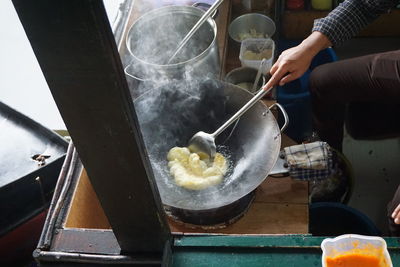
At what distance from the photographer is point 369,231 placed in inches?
95.4

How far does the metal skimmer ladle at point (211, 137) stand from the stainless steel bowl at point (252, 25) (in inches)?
52.4

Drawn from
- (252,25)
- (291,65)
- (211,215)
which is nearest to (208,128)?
(211,215)

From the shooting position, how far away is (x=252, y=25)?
10.8 feet

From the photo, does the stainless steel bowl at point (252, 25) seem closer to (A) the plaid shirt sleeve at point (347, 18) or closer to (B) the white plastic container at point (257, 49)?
(B) the white plastic container at point (257, 49)

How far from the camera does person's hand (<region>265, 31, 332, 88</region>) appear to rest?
2379mm

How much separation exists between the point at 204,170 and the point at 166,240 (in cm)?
Result: 67

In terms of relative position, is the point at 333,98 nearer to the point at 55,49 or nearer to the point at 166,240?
the point at 166,240

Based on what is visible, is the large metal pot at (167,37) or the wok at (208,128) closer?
the wok at (208,128)

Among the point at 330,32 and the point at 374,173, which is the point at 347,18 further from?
the point at 374,173

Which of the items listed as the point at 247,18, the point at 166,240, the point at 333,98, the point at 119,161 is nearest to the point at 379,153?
the point at 333,98

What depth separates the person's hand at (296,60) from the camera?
7.80 ft

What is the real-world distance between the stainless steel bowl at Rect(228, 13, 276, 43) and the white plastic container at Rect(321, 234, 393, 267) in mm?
2249

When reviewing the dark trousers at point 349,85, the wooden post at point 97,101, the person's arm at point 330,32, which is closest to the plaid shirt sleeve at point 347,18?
the person's arm at point 330,32

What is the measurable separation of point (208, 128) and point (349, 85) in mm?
1017
